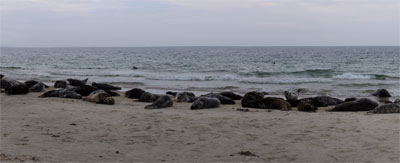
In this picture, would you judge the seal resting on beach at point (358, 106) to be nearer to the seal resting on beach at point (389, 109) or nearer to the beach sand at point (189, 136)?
the seal resting on beach at point (389, 109)

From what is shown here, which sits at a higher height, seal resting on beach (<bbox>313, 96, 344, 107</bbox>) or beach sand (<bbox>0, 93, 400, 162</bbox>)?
beach sand (<bbox>0, 93, 400, 162</bbox>)

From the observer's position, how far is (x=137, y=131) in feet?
25.0

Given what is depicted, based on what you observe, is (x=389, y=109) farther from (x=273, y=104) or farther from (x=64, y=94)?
(x=64, y=94)

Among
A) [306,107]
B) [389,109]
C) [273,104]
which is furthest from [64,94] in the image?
[389,109]

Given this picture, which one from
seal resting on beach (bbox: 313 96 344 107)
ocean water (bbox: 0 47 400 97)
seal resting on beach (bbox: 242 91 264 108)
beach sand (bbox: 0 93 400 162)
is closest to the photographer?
beach sand (bbox: 0 93 400 162)

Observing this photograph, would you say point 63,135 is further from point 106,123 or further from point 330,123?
point 330,123

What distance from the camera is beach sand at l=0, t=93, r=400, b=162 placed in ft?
19.3

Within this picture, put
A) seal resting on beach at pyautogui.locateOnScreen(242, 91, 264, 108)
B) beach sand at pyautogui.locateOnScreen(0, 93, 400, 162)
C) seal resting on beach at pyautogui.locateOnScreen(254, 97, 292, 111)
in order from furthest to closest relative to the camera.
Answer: seal resting on beach at pyautogui.locateOnScreen(242, 91, 264, 108) < seal resting on beach at pyautogui.locateOnScreen(254, 97, 292, 111) < beach sand at pyautogui.locateOnScreen(0, 93, 400, 162)

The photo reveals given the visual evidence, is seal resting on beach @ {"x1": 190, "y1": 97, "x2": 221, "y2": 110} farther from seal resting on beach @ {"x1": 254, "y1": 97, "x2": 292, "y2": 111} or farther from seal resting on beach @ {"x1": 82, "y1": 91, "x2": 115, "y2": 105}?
seal resting on beach @ {"x1": 82, "y1": 91, "x2": 115, "y2": 105}

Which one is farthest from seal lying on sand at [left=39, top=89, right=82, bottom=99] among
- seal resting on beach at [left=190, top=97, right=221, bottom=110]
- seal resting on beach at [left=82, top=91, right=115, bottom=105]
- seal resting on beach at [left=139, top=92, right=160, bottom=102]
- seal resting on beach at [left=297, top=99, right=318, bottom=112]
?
seal resting on beach at [left=297, top=99, right=318, bottom=112]

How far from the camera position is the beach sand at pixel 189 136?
587 cm

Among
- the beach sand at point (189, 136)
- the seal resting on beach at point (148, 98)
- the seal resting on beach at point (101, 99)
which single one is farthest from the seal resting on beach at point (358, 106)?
the seal resting on beach at point (101, 99)

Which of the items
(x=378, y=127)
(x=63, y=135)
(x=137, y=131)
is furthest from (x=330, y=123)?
(x=63, y=135)

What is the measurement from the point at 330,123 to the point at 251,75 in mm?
20941
